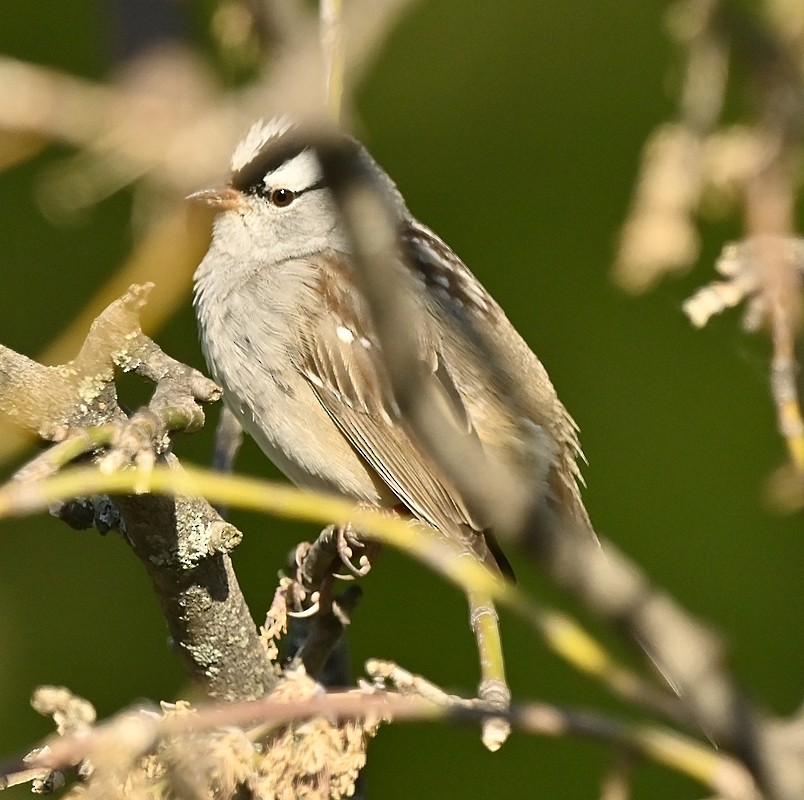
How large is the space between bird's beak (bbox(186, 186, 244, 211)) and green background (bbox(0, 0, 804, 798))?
22.7 inches

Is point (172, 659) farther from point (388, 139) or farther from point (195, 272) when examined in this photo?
point (388, 139)

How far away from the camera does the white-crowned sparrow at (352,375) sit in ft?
7.57

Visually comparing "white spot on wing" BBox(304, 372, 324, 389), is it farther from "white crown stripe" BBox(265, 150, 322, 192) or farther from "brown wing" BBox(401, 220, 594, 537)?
"white crown stripe" BBox(265, 150, 322, 192)

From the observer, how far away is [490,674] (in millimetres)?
1168

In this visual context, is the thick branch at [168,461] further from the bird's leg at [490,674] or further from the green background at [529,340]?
the green background at [529,340]

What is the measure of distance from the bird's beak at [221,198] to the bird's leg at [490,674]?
128 centimetres

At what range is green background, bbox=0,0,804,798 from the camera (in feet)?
9.96

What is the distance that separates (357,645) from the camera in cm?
310

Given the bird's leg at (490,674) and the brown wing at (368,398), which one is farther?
the brown wing at (368,398)

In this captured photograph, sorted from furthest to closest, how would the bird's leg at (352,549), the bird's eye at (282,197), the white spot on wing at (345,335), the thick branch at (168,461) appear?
the bird's eye at (282,197)
the white spot on wing at (345,335)
the bird's leg at (352,549)
the thick branch at (168,461)

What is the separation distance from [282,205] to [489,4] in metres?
0.88

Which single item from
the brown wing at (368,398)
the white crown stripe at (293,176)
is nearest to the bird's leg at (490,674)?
the brown wing at (368,398)

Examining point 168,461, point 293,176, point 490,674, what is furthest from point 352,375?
point 490,674

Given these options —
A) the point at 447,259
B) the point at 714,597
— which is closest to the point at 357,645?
the point at 714,597
